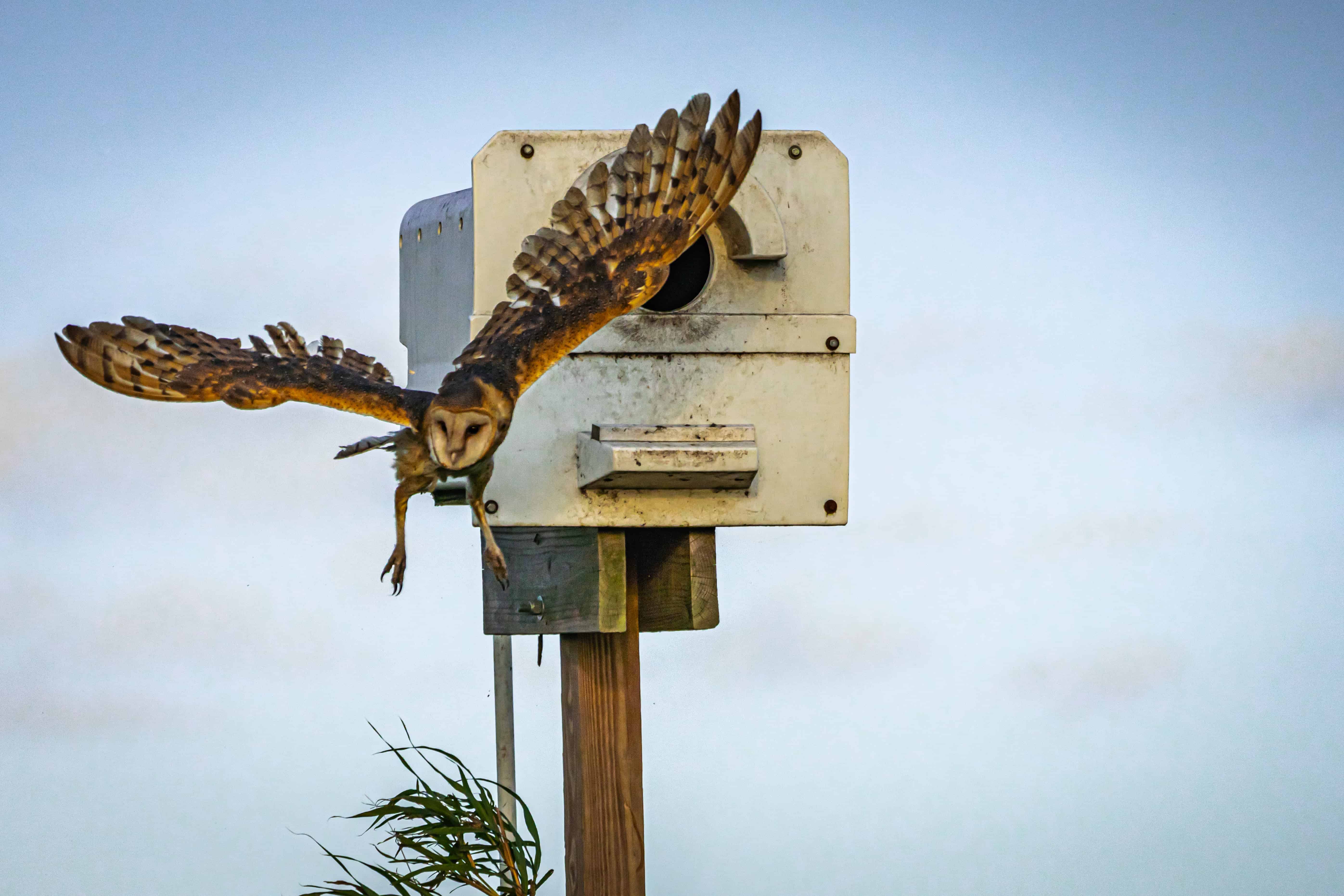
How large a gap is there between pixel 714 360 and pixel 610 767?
0.99 m

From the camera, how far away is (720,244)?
157 inches

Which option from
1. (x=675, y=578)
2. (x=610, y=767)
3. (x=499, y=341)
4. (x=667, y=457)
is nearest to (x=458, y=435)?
(x=499, y=341)

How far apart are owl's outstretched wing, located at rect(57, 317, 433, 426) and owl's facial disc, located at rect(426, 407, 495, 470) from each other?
64 mm

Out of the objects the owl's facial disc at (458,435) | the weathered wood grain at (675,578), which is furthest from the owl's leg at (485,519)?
the weathered wood grain at (675,578)

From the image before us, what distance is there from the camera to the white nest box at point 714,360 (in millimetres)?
3943

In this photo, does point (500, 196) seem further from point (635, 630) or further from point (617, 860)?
point (617, 860)

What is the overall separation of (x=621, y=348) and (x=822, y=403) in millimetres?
465

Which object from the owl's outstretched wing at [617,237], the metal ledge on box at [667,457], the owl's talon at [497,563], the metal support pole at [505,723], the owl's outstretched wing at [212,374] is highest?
the owl's outstretched wing at [617,237]

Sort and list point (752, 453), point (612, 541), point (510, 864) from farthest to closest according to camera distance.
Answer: point (510, 864) < point (612, 541) < point (752, 453)

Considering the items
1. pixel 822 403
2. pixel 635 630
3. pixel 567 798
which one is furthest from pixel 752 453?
pixel 567 798

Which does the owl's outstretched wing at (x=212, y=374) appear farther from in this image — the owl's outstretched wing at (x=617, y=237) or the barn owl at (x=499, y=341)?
the owl's outstretched wing at (x=617, y=237)

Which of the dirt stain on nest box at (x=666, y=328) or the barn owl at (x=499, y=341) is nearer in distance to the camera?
the barn owl at (x=499, y=341)

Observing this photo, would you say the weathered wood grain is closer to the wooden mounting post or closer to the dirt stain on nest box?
the wooden mounting post

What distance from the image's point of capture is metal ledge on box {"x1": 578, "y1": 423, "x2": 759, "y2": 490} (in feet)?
12.3
